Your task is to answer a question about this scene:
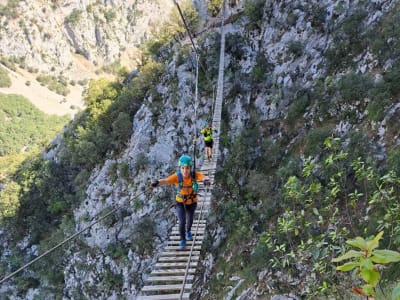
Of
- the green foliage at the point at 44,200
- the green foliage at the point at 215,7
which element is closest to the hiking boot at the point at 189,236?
the green foliage at the point at 44,200

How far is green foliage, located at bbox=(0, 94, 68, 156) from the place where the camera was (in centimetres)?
11119

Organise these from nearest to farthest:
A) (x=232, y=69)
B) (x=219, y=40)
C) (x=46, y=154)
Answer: (x=232, y=69)
(x=219, y=40)
(x=46, y=154)

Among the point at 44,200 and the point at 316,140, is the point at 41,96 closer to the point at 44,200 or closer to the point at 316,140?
the point at 44,200

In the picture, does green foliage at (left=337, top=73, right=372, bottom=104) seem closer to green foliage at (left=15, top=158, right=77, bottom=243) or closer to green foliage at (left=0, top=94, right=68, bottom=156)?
green foliage at (left=15, top=158, right=77, bottom=243)

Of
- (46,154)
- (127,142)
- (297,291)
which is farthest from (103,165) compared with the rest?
(297,291)

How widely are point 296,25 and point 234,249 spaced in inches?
448

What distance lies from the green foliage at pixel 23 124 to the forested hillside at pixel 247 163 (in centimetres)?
9099

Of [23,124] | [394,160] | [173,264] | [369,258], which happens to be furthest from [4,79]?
[369,258]

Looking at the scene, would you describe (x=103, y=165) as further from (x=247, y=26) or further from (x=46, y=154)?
(x=247, y=26)

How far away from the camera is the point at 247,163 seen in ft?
47.6

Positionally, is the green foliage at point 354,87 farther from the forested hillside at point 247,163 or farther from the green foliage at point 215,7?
the green foliage at point 215,7

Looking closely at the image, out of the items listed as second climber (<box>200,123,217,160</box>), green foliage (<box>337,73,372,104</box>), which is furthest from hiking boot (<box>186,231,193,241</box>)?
green foliage (<box>337,73,372,104</box>)

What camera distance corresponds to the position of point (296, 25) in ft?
53.3

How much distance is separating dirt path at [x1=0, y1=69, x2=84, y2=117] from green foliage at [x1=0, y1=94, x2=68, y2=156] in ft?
14.2
